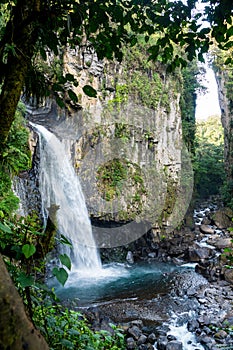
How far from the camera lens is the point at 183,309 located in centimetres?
582

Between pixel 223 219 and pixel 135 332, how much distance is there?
9204 mm

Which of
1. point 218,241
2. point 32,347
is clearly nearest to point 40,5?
point 32,347

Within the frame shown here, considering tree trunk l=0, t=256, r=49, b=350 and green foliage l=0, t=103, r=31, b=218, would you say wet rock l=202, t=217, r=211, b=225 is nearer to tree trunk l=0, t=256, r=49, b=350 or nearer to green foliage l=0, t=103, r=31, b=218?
green foliage l=0, t=103, r=31, b=218

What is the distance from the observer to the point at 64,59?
8.23 meters

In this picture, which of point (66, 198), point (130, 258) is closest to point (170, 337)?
point (66, 198)

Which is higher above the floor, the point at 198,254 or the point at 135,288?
the point at 198,254

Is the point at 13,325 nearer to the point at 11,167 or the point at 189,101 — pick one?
the point at 11,167

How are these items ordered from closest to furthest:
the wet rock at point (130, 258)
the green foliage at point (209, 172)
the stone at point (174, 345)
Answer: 1. the stone at point (174, 345)
2. the wet rock at point (130, 258)
3. the green foliage at point (209, 172)

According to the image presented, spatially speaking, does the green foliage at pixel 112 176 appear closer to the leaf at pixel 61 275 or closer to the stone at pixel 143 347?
the stone at pixel 143 347

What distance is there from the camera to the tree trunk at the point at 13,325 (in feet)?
1.82

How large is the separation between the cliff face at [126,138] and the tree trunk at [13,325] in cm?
796

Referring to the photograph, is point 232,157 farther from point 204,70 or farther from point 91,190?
point 91,190

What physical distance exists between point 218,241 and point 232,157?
710cm

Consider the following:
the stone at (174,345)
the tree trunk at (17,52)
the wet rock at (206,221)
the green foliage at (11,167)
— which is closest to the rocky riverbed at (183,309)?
the stone at (174,345)
